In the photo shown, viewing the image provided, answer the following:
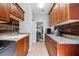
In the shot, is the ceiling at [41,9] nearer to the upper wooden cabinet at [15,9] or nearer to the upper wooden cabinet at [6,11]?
the upper wooden cabinet at [15,9]

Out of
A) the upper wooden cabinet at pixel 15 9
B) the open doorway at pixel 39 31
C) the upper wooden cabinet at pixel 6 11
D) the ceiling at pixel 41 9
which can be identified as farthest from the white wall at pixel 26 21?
the open doorway at pixel 39 31

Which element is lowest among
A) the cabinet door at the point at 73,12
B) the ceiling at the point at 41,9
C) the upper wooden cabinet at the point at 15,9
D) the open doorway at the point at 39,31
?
the open doorway at the point at 39,31

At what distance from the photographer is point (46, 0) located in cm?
68

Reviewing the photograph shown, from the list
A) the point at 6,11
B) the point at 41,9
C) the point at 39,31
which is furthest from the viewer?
the point at 39,31

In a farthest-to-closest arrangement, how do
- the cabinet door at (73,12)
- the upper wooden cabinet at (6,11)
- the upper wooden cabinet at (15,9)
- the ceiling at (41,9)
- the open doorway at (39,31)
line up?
the open doorway at (39,31), the ceiling at (41,9), the upper wooden cabinet at (15,9), the upper wooden cabinet at (6,11), the cabinet door at (73,12)

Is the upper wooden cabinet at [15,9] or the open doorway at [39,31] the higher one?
the upper wooden cabinet at [15,9]

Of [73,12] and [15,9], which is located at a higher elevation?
[15,9]

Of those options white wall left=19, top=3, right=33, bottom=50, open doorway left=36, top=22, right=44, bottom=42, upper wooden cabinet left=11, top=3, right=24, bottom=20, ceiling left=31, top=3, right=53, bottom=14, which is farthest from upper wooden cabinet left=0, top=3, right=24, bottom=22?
open doorway left=36, top=22, right=44, bottom=42

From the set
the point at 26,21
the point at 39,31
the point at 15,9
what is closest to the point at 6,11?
the point at 15,9

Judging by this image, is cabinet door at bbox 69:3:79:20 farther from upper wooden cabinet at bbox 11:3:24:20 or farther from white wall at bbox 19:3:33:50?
white wall at bbox 19:3:33:50

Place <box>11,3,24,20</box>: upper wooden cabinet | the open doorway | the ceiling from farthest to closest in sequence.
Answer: the open doorway → the ceiling → <box>11,3,24,20</box>: upper wooden cabinet

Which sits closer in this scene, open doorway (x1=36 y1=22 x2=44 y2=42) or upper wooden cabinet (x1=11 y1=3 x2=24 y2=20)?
upper wooden cabinet (x1=11 y1=3 x2=24 y2=20)

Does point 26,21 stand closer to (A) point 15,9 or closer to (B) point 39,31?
(A) point 15,9

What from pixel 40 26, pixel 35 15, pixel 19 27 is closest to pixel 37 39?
pixel 40 26
